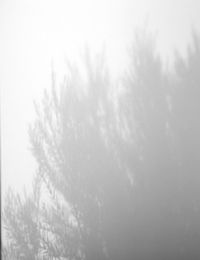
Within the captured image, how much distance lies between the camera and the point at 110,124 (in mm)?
3057

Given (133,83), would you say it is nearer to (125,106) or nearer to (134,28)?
(125,106)

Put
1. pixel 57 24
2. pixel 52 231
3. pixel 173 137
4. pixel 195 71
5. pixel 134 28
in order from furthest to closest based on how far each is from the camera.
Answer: pixel 57 24 < pixel 134 28 < pixel 195 71 < pixel 173 137 < pixel 52 231

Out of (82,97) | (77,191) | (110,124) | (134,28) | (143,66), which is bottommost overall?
(77,191)

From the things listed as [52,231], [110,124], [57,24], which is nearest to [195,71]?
[110,124]

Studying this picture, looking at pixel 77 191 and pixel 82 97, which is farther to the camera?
pixel 82 97

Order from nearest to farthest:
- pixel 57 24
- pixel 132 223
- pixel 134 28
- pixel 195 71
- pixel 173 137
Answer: pixel 132 223, pixel 173 137, pixel 195 71, pixel 134 28, pixel 57 24

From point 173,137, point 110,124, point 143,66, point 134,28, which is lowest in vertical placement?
point 173,137

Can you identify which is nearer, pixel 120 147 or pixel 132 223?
pixel 132 223

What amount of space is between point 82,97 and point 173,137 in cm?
126

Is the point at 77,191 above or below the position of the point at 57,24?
below

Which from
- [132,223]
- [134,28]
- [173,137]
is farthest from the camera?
[134,28]

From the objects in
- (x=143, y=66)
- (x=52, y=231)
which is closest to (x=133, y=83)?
(x=143, y=66)

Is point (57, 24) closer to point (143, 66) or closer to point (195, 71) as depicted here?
point (143, 66)

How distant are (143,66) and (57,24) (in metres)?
2.98
